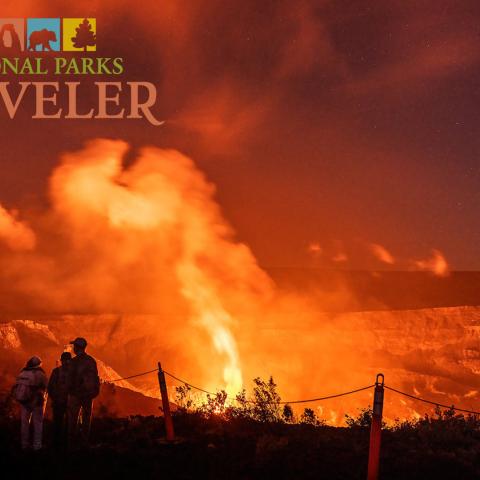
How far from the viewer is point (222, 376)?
2645 inches

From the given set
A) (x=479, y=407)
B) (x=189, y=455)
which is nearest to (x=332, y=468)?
(x=189, y=455)

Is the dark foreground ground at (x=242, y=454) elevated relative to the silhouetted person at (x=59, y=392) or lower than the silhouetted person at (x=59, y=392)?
lower

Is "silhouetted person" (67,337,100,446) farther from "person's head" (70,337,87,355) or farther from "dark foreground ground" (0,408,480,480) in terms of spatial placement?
"dark foreground ground" (0,408,480,480)

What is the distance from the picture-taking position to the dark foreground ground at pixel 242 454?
9.70 metres

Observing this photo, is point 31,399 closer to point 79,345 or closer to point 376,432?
point 79,345

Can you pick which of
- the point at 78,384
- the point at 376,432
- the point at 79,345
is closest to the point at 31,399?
the point at 78,384

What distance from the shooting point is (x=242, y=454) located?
11.0 meters

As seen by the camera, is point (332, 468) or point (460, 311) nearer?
point (332, 468)

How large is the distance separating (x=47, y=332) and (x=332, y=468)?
48.4 m

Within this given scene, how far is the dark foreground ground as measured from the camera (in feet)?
31.8

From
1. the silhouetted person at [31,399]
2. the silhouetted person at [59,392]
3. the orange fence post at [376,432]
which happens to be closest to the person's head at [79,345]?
the silhouetted person at [59,392]

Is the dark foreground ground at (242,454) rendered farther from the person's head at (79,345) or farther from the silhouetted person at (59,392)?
the person's head at (79,345)

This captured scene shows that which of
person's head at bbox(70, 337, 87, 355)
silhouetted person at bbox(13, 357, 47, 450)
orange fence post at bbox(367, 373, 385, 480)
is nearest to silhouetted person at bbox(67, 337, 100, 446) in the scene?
person's head at bbox(70, 337, 87, 355)

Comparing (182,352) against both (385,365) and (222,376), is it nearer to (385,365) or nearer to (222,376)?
(222,376)
